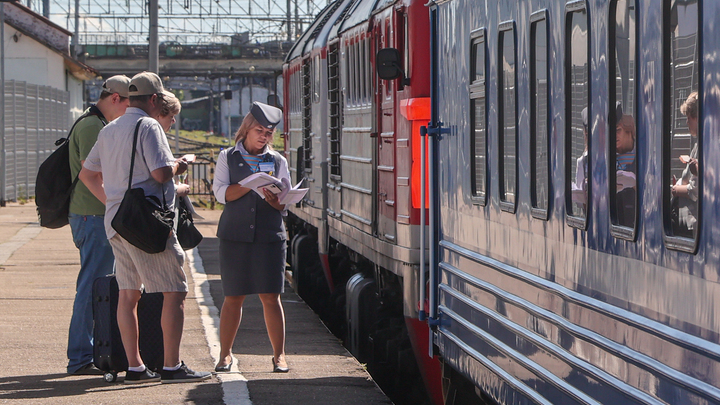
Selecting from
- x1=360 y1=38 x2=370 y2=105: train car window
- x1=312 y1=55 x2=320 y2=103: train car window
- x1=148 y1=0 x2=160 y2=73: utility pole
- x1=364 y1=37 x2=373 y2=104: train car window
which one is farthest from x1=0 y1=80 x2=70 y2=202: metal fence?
x1=364 y1=37 x2=373 y2=104: train car window

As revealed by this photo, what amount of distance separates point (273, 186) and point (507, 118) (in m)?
2.36

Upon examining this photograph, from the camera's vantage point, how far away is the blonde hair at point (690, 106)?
3.13 m

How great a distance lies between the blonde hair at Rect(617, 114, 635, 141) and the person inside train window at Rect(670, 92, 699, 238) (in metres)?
0.32

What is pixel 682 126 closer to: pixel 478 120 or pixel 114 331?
pixel 478 120

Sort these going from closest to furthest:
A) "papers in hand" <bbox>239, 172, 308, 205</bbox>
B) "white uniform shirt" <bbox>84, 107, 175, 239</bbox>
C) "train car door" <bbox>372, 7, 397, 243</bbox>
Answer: "white uniform shirt" <bbox>84, 107, 175, 239</bbox>, "papers in hand" <bbox>239, 172, 308, 205</bbox>, "train car door" <bbox>372, 7, 397, 243</bbox>

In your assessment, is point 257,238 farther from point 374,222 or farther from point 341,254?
point 341,254

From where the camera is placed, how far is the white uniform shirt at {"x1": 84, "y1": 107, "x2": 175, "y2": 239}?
6.58 m

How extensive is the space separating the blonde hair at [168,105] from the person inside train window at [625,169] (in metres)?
3.72

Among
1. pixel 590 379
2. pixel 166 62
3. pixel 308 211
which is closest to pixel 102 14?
pixel 166 62

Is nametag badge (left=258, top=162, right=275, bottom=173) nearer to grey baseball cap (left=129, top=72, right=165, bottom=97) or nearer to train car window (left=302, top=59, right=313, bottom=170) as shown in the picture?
grey baseball cap (left=129, top=72, right=165, bottom=97)

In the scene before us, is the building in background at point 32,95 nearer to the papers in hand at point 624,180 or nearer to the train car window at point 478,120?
the train car window at point 478,120

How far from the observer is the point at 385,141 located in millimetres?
8125

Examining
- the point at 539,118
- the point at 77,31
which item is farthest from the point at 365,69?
the point at 77,31

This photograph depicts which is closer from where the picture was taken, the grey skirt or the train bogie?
the grey skirt
